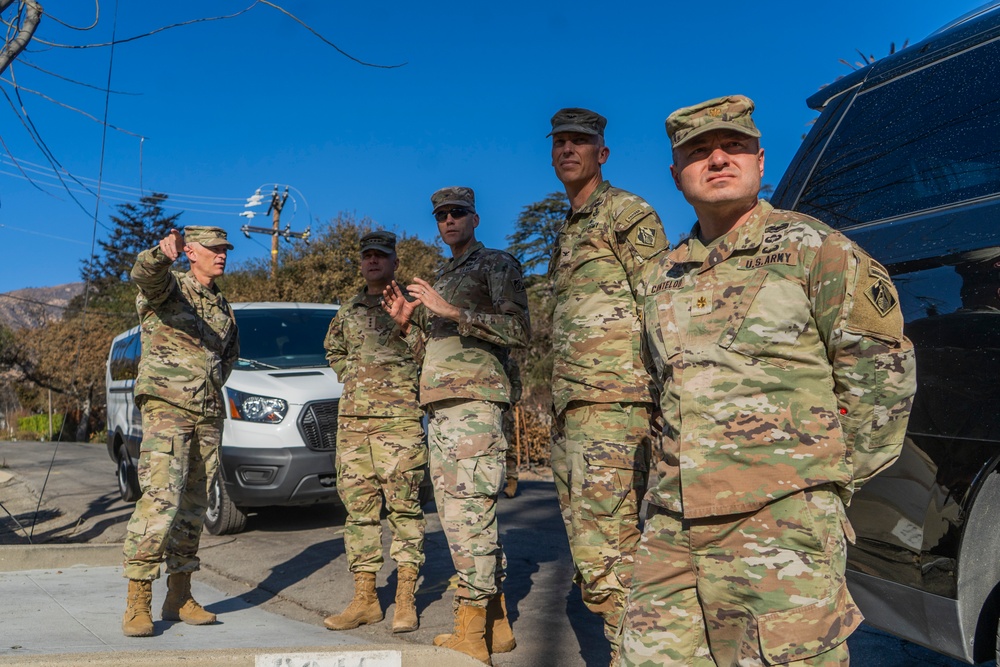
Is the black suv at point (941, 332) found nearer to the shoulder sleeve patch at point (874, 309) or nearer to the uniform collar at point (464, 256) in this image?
the shoulder sleeve patch at point (874, 309)

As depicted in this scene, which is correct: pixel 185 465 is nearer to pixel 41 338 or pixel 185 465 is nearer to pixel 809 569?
pixel 809 569

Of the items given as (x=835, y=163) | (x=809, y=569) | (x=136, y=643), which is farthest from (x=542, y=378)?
(x=809, y=569)

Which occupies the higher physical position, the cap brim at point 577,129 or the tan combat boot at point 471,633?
the cap brim at point 577,129

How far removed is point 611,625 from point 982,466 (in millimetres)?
1659

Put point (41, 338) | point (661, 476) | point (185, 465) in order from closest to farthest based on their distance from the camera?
point (661, 476) < point (185, 465) < point (41, 338)

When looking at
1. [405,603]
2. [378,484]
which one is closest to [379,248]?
[378,484]

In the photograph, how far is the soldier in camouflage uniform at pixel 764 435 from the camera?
2.11 m

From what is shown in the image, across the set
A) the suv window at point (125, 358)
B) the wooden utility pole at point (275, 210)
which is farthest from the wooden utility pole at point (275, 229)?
the suv window at point (125, 358)

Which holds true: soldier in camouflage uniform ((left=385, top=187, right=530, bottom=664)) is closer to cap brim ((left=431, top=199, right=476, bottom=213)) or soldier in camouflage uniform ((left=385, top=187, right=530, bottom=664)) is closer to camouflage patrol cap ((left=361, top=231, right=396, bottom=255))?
cap brim ((left=431, top=199, right=476, bottom=213))

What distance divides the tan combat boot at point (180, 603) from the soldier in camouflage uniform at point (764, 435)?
3.46 m

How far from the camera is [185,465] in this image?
5004 millimetres

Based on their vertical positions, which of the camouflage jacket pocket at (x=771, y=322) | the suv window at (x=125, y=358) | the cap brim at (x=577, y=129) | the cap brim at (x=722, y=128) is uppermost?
the cap brim at (x=577, y=129)

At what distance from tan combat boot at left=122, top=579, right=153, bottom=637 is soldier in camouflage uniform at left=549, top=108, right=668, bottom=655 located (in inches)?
94.7

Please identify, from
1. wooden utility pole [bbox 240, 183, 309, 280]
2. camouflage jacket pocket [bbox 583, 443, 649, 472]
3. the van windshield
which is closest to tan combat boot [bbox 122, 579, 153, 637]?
camouflage jacket pocket [bbox 583, 443, 649, 472]
